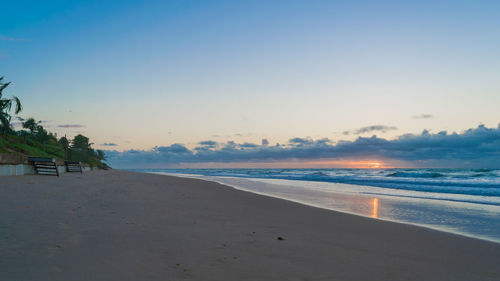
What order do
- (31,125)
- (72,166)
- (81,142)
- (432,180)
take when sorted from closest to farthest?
(72,166) < (432,180) < (31,125) < (81,142)

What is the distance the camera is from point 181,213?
26.1ft

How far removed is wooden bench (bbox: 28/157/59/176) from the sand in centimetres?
1429

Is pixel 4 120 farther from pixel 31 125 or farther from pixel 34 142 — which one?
pixel 31 125

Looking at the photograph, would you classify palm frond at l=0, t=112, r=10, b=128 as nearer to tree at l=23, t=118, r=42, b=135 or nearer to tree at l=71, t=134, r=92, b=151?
tree at l=23, t=118, r=42, b=135

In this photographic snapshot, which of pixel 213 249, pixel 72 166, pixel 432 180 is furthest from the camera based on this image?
pixel 432 180

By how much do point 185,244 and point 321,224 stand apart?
4100mm

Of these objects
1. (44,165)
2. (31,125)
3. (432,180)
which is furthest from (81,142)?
(432,180)

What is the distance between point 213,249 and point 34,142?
37.4 metres

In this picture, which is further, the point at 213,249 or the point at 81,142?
the point at 81,142

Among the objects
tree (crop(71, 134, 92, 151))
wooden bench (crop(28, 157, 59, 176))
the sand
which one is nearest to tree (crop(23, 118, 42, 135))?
tree (crop(71, 134, 92, 151))

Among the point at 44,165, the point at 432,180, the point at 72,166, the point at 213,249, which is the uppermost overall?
the point at 44,165

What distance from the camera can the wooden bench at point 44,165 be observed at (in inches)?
777

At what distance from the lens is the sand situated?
3.62 metres

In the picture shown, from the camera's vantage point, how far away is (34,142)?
110 feet
